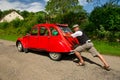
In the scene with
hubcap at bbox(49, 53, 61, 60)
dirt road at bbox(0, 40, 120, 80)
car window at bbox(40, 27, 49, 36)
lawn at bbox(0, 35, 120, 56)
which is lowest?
lawn at bbox(0, 35, 120, 56)

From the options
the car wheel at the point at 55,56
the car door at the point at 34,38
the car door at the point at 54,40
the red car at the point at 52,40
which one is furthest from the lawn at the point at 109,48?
the car door at the point at 34,38

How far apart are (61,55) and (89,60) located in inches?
58.6

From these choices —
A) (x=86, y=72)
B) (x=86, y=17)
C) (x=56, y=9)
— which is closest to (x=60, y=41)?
(x=86, y=72)

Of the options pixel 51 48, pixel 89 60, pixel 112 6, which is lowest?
pixel 89 60

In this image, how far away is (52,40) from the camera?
11.5 m

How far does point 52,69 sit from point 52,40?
83.2 inches

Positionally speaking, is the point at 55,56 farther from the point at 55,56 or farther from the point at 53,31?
the point at 53,31

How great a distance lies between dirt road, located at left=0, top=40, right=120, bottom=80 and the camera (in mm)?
8582

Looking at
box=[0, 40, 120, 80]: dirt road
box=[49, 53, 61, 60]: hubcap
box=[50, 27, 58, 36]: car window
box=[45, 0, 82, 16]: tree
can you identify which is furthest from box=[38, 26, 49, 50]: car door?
box=[45, 0, 82, 16]: tree

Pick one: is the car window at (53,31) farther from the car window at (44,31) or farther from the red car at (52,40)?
the car window at (44,31)

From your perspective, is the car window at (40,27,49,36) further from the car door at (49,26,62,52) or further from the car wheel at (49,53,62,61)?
the car wheel at (49,53,62,61)

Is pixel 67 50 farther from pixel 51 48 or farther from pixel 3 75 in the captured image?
pixel 3 75

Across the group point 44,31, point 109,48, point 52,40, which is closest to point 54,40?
point 52,40

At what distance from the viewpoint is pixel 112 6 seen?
821 inches
